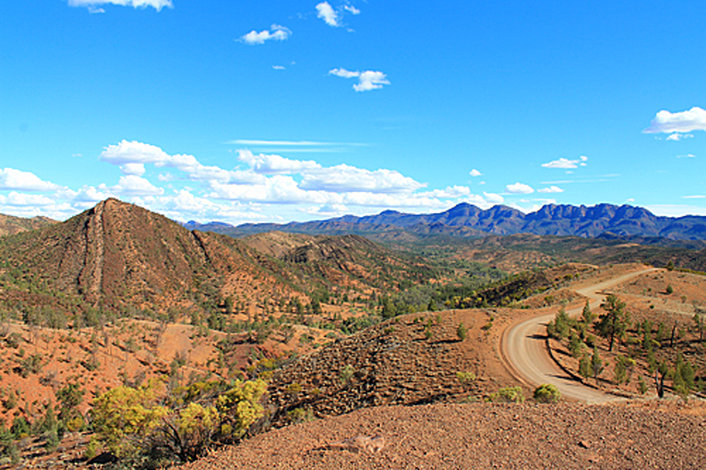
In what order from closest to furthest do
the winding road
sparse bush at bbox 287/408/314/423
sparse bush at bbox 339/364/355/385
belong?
sparse bush at bbox 287/408/314/423, the winding road, sparse bush at bbox 339/364/355/385

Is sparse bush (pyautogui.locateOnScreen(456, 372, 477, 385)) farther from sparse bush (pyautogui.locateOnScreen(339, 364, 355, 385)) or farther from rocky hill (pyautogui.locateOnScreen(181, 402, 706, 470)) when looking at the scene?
sparse bush (pyautogui.locateOnScreen(339, 364, 355, 385))


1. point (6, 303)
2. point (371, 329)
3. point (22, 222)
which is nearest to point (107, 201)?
point (6, 303)

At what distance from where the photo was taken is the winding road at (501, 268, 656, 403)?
25.2m

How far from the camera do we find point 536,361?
103 feet

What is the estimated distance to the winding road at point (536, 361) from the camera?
25219 millimetres

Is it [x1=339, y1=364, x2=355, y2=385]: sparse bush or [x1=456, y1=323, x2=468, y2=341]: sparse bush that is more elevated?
[x1=456, y1=323, x2=468, y2=341]: sparse bush

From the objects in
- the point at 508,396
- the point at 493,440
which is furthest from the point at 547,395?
Result: the point at 493,440

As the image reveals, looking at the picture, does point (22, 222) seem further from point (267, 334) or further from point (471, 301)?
point (471, 301)

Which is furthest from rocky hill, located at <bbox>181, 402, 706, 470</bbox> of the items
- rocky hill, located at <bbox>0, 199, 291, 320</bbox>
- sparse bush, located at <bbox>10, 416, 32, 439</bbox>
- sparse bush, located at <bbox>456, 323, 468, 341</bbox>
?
rocky hill, located at <bbox>0, 199, 291, 320</bbox>

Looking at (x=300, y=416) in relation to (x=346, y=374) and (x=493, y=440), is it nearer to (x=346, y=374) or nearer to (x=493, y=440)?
(x=346, y=374)

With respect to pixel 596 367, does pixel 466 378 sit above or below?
below

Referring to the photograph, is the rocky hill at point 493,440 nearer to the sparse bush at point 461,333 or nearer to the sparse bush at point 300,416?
the sparse bush at point 300,416

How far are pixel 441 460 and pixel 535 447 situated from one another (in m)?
3.95

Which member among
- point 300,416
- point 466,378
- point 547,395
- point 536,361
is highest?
A: point 547,395
